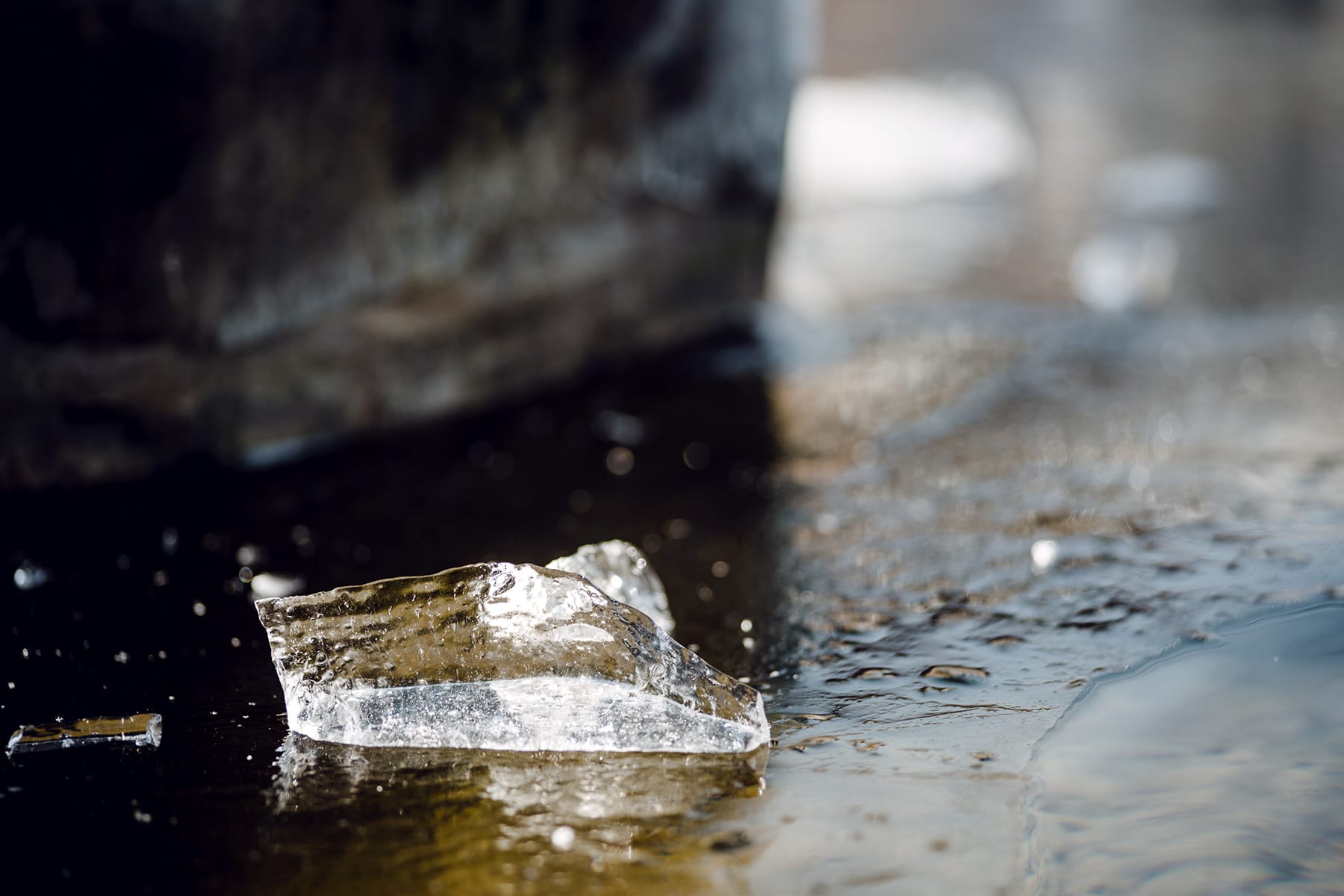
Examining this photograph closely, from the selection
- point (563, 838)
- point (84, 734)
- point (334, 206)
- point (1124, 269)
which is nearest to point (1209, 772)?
point (563, 838)

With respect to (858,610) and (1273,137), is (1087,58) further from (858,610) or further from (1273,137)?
(858,610)

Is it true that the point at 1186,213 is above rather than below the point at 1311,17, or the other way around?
below

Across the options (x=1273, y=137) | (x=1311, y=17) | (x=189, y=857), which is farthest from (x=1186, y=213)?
(x=1311, y=17)

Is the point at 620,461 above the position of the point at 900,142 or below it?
below

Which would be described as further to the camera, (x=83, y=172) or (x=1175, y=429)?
(x=1175, y=429)

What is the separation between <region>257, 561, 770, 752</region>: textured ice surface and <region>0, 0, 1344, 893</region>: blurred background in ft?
0.20

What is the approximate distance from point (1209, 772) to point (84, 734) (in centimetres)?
160

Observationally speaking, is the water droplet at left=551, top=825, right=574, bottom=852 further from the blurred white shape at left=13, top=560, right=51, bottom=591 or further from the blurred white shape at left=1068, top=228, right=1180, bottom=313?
the blurred white shape at left=1068, top=228, right=1180, bottom=313

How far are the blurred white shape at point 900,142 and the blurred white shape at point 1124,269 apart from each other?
1.57 metres

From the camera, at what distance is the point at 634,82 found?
4016 millimetres

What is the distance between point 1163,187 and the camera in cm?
667

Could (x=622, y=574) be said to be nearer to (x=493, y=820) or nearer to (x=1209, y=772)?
(x=493, y=820)

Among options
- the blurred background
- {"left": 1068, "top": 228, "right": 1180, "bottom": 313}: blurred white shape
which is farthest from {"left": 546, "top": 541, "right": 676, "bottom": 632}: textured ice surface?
{"left": 1068, "top": 228, "right": 1180, "bottom": 313}: blurred white shape

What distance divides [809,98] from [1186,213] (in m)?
3.70
